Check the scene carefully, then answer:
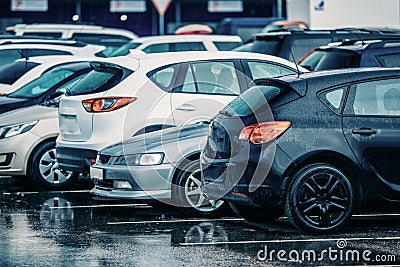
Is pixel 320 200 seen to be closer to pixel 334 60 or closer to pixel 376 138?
pixel 376 138

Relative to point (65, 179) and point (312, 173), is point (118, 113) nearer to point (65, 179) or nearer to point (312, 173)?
point (65, 179)

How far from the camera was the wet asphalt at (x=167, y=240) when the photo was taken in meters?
8.02

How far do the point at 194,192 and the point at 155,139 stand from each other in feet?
2.55

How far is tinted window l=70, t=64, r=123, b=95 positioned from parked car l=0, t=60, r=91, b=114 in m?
1.11

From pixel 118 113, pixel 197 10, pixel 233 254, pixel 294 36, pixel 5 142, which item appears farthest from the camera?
pixel 197 10

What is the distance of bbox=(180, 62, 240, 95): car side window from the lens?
11.7m

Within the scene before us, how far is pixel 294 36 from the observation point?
16.5 m

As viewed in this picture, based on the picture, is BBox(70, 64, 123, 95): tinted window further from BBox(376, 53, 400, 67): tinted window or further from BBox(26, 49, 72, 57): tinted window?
BBox(26, 49, 72, 57): tinted window

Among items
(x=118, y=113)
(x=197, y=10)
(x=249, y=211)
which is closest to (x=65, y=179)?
(x=118, y=113)

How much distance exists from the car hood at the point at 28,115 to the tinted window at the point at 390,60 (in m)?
4.02

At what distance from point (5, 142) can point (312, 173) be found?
4963 mm

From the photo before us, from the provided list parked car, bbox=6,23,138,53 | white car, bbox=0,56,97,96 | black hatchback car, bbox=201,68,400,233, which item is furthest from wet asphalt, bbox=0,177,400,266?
parked car, bbox=6,23,138,53

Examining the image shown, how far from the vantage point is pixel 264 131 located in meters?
8.96

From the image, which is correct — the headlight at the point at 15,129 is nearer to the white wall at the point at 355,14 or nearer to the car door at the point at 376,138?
the car door at the point at 376,138
